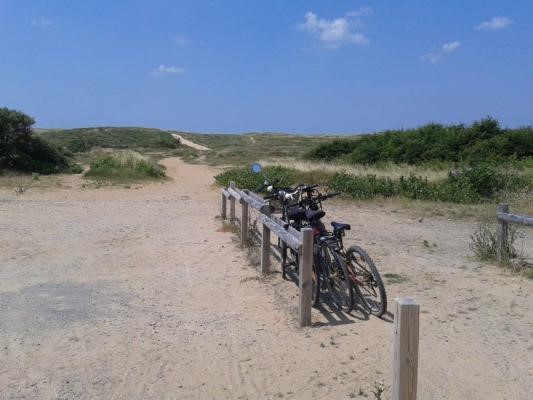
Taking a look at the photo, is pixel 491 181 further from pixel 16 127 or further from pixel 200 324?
pixel 16 127

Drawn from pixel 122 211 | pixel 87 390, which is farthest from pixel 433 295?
pixel 122 211

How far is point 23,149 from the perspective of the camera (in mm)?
21281

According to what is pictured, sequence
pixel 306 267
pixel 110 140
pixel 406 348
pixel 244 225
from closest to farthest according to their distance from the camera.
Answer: pixel 406 348 → pixel 306 267 → pixel 244 225 → pixel 110 140

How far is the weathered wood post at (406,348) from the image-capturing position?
2639 mm

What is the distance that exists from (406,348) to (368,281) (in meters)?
2.71

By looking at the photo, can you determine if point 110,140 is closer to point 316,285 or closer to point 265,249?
A: point 265,249

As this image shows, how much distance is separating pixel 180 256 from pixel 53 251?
217 centimetres

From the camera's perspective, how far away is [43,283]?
272 inches

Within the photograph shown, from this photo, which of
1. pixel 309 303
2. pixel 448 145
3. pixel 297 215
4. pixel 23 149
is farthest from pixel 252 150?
pixel 309 303

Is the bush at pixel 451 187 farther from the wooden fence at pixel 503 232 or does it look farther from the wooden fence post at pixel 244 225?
the wooden fence at pixel 503 232

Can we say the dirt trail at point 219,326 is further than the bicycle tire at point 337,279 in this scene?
No

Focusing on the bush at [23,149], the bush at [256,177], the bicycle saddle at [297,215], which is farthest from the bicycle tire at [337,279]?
the bush at [23,149]

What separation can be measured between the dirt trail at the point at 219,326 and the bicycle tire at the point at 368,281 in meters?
0.16

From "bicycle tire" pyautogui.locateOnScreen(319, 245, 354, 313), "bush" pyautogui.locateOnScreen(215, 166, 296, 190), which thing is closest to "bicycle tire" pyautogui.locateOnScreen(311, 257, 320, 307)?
"bicycle tire" pyautogui.locateOnScreen(319, 245, 354, 313)
